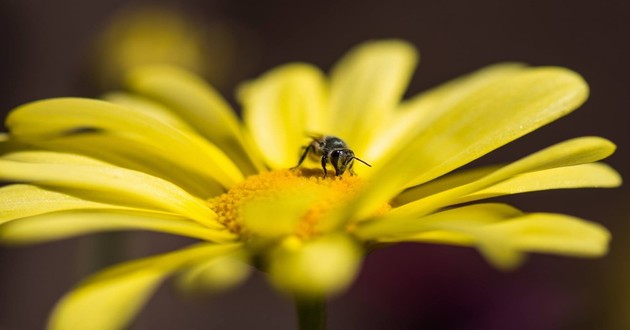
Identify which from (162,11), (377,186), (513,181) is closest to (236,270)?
(377,186)

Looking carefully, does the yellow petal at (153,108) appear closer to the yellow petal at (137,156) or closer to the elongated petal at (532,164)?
the yellow petal at (137,156)

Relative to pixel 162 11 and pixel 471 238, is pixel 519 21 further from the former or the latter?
pixel 471 238

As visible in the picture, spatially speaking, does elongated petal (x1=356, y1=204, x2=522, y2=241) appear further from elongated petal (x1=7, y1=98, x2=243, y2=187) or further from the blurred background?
the blurred background

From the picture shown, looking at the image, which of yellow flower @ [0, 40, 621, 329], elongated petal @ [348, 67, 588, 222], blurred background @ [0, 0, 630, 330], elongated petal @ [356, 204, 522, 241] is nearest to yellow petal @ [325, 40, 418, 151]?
yellow flower @ [0, 40, 621, 329]

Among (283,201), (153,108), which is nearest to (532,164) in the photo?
(283,201)

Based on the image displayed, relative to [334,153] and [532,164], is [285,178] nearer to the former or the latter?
[334,153]
